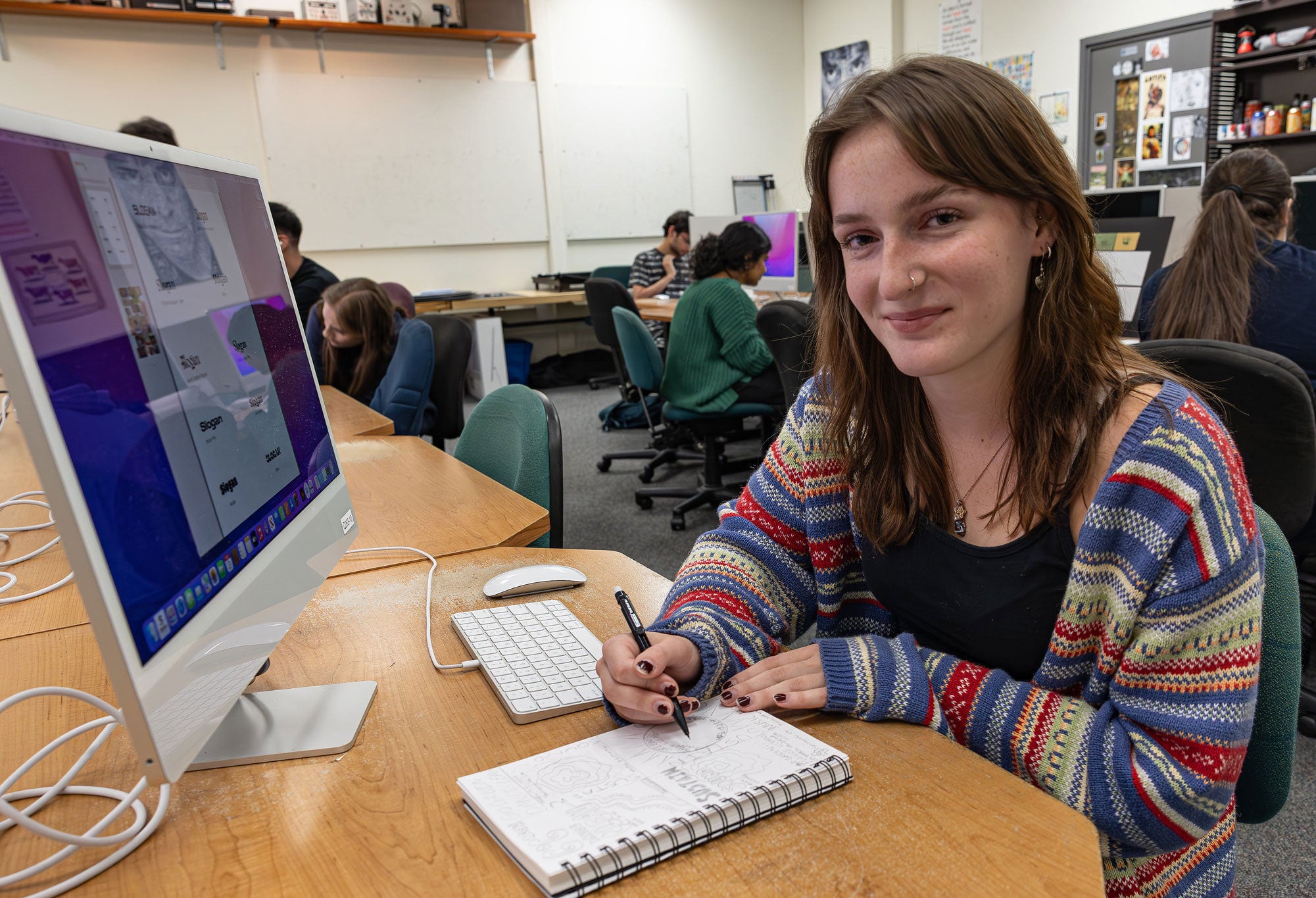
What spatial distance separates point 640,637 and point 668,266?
16.2ft

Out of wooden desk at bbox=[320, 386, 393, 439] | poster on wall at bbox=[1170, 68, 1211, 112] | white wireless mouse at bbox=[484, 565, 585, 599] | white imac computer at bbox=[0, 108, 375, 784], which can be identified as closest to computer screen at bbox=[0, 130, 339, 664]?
white imac computer at bbox=[0, 108, 375, 784]

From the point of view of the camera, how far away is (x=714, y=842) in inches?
24.5

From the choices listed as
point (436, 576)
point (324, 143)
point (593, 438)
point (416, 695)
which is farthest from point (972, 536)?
point (324, 143)

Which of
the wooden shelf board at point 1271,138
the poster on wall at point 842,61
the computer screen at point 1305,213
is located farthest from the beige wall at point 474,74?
the computer screen at point 1305,213

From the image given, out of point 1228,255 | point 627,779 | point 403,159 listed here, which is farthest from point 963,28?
point 627,779

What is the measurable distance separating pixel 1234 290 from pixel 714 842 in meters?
2.24

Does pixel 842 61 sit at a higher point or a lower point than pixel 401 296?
higher

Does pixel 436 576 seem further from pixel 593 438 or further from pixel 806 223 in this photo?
pixel 593 438

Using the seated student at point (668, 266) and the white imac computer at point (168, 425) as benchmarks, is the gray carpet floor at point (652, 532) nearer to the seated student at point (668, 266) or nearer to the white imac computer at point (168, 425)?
the seated student at point (668, 266)

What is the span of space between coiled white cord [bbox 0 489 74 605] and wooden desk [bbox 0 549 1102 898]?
319mm

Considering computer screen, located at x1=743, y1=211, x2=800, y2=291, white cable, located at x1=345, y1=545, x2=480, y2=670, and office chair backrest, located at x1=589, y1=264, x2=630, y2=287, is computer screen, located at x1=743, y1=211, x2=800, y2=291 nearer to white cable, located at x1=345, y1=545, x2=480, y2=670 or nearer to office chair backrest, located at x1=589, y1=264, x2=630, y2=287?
office chair backrest, located at x1=589, y1=264, x2=630, y2=287

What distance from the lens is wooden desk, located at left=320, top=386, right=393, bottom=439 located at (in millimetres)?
2223

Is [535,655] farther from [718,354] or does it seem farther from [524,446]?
[718,354]

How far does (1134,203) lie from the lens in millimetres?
3004
